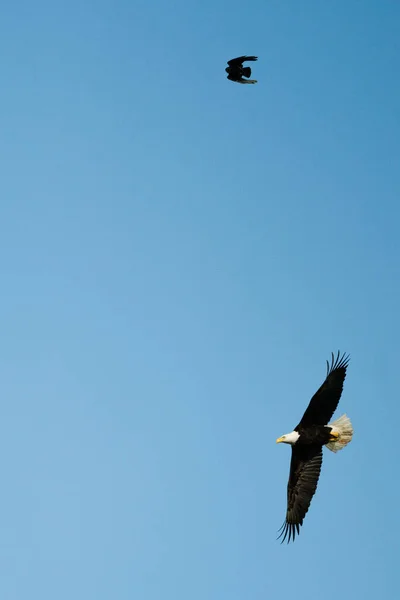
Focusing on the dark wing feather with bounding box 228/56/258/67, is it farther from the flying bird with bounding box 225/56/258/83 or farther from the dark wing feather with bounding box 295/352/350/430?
the dark wing feather with bounding box 295/352/350/430

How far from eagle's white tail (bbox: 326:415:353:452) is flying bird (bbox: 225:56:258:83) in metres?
6.35

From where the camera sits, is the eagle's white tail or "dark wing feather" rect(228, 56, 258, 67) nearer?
"dark wing feather" rect(228, 56, 258, 67)

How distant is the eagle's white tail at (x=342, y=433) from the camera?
2017 cm

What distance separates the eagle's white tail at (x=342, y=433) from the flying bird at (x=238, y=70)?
250 inches

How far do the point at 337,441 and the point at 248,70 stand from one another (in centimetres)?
680

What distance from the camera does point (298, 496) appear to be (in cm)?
1947

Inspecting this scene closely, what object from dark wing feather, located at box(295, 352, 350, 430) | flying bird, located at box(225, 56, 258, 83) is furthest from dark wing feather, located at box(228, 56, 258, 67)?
dark wing feather, located at box(295, 352, 350, 430)

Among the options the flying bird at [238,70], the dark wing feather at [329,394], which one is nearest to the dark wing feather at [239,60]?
the flying bird at [238,70]

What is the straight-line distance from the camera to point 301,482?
19.5 meters

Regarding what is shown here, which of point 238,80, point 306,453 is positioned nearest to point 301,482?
point 306,453

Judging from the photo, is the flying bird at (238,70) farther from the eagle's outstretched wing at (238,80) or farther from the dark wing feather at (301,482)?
the dark wing feather at (301,482)

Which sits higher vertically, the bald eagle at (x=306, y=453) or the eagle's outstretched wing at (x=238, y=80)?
the eagle's outstretched wing at (x=238, y=80)

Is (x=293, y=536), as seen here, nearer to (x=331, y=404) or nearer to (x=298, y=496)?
(x=298, y=496)

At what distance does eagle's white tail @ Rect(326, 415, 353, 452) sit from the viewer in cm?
2017
